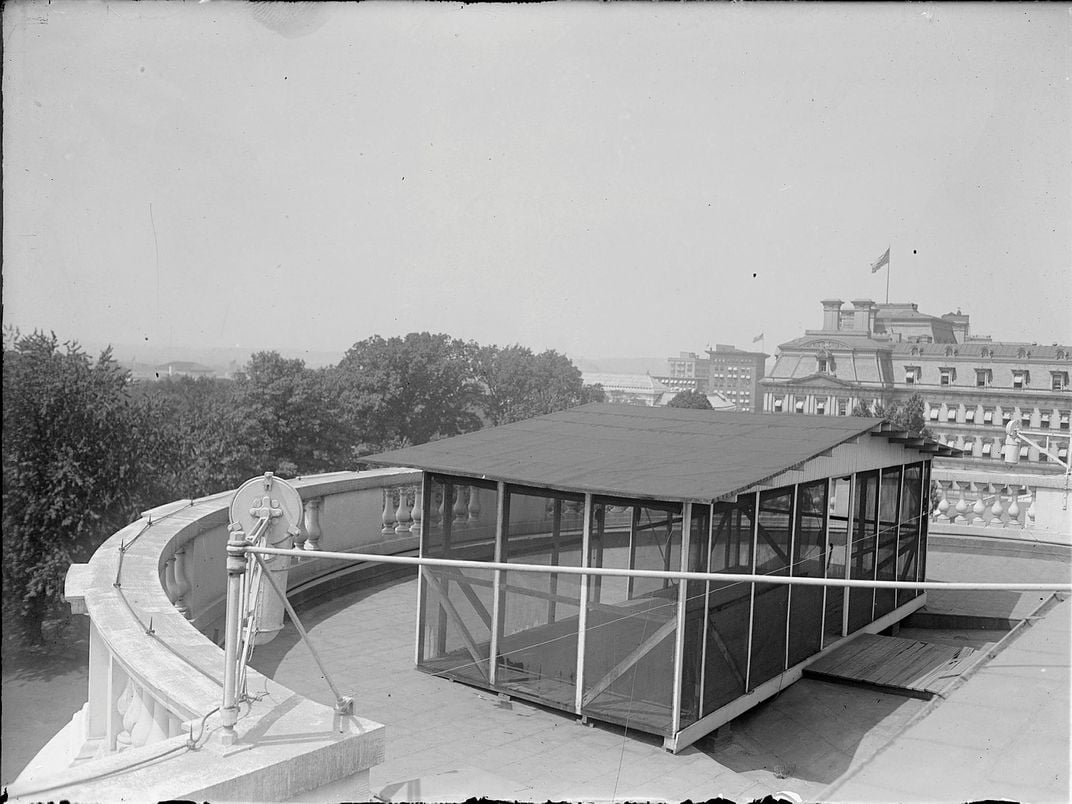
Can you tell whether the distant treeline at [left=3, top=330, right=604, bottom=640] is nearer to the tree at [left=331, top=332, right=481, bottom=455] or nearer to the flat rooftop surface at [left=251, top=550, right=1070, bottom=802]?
the tree at [left=331, top=332, right=481, bottom=455]

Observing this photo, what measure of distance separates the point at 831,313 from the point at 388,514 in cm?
15185

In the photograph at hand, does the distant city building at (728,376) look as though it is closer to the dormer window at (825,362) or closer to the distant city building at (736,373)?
the distant city building at (736,373)

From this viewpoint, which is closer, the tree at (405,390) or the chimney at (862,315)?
the tree at (405,390)

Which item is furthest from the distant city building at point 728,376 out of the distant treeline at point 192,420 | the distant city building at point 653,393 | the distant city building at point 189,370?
the distant city building at point 189,370

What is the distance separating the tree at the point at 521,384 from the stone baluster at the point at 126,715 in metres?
82.6

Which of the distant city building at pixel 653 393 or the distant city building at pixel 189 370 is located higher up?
the distant city building at pixel 189 370

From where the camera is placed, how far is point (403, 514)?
12.8 metres

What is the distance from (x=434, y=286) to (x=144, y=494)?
210ft

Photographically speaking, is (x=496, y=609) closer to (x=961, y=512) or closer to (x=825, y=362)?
(x=961, y=512)

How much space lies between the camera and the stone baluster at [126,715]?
197 inches

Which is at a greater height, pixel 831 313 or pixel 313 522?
pixel 831 313

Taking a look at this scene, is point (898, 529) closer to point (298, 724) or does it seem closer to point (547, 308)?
point (298, 724)

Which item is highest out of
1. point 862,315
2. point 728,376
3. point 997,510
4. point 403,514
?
point 862,315

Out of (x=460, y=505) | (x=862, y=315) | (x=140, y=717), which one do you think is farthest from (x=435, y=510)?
(x=862, y=315)
